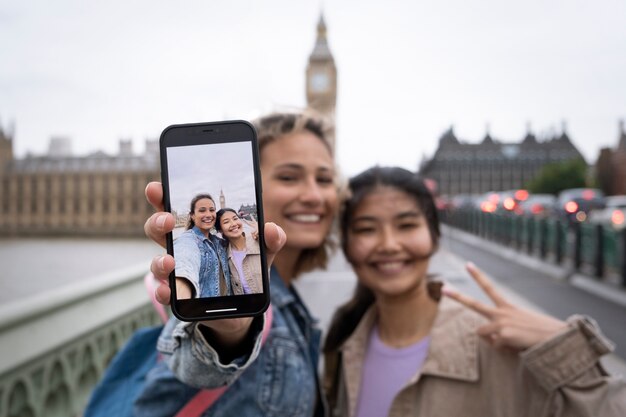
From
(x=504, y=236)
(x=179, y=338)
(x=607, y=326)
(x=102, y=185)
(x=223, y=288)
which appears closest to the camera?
(x=223, y=288)

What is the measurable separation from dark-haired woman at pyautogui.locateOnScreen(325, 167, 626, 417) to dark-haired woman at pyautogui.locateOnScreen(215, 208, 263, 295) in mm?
893

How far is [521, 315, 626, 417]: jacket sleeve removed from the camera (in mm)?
1395

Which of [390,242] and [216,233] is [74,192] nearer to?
[390,242]

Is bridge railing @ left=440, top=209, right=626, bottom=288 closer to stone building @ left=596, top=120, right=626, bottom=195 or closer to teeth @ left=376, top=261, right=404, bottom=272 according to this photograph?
teeth @ left=376, top=261, right=404, bottom=272

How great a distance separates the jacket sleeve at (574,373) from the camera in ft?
4.58

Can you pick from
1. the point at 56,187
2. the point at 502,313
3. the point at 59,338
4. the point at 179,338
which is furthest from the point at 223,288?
the point at 56,187

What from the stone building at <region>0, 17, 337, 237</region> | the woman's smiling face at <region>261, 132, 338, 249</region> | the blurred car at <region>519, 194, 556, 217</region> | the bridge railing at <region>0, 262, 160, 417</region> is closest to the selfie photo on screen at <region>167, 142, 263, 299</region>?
the woman's smiling face at <region>261, 132, 338, 249</region>

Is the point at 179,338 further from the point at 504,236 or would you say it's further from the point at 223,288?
the point at 504,236

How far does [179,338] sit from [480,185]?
311ft

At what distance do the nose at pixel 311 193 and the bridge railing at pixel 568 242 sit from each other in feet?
25.7

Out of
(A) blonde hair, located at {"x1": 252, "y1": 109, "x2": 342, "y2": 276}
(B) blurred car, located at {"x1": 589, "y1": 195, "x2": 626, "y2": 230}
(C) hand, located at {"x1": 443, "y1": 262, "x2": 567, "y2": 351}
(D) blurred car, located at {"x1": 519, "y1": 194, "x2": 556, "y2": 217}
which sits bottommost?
(D) blurred car, located at {"x1": 519, "y1": 194, "x2": 556, "y2": 217}

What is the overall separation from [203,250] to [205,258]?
17mm

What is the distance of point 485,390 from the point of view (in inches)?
64.1

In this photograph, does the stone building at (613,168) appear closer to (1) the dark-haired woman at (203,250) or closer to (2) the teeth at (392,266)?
(2) the teeth at (392,266)
